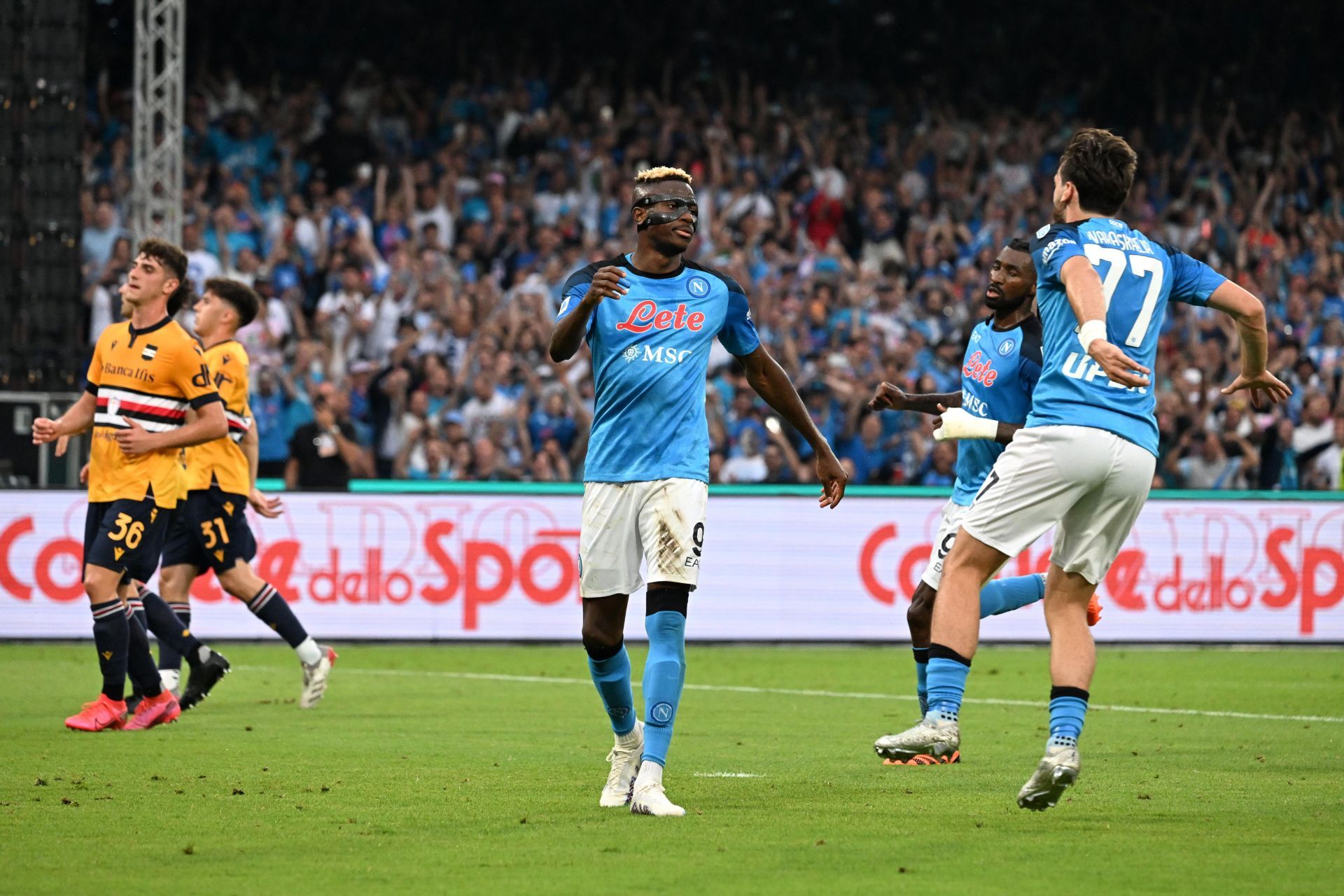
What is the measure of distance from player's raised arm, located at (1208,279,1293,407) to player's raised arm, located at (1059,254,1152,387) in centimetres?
46

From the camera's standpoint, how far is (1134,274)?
20.9 feet

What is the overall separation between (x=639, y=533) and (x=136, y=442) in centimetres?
377

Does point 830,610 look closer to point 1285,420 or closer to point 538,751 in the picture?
point 1285,420

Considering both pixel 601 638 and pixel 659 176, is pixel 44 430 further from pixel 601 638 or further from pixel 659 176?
pixel 659 176

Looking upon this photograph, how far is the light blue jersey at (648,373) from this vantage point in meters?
6.82

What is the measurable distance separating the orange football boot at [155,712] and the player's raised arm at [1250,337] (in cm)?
592

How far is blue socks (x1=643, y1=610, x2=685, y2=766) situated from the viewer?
21.6 ft

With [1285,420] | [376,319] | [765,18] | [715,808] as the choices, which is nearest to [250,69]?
[376,319]

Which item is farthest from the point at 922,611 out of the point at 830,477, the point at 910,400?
the point at 830,477

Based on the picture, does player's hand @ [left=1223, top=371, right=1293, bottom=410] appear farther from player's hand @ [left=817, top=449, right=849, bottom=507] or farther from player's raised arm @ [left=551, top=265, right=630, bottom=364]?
player's raised arm @ [left=551, top=265, right=630, bottom=364]

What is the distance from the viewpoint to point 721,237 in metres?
22.2

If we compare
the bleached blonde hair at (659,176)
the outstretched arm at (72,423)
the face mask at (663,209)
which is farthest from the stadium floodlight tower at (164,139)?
the face mask at (663,209)

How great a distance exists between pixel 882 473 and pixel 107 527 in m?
10.8

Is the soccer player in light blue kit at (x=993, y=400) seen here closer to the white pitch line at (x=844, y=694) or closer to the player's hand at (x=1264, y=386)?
the player's hand at (x=1264, y=386)
